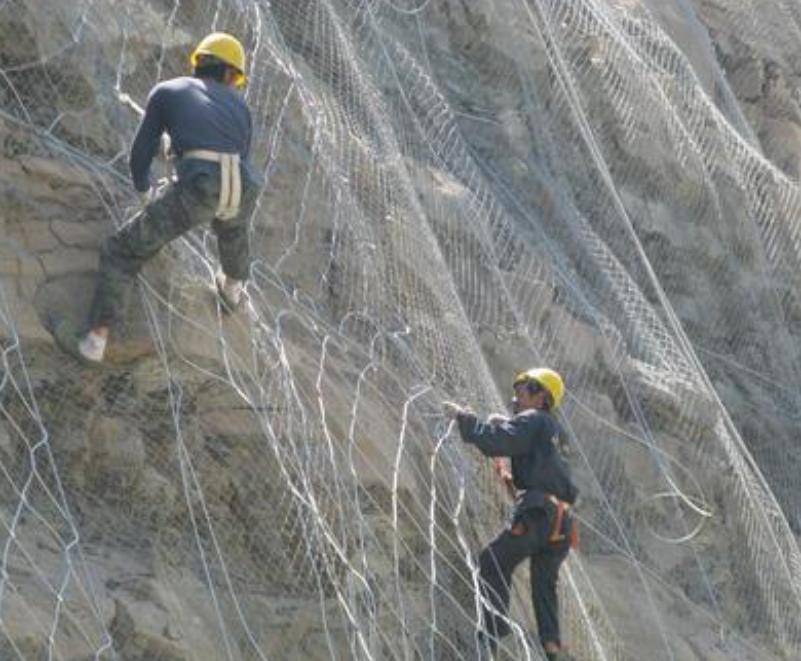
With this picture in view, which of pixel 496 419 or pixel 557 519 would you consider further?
pixel 496 419

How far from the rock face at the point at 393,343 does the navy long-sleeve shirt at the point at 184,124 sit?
0.53m

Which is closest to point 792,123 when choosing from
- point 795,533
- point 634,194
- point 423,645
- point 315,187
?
point 634,194

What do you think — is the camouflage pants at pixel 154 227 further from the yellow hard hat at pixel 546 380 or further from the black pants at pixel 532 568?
the black pants at pixel 532 568

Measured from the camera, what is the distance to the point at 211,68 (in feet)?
28.8

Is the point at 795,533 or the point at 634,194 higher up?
the point at 634,194

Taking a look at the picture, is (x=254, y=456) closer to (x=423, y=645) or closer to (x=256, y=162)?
(x=423, y=645)

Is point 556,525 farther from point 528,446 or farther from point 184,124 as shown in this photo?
point 184,124

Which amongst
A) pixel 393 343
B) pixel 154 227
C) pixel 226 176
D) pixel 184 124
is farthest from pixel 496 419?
pixel 184 124

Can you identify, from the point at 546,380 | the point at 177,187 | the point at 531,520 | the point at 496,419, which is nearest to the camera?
the point at 177,187

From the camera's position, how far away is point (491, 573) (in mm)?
Result: 9539

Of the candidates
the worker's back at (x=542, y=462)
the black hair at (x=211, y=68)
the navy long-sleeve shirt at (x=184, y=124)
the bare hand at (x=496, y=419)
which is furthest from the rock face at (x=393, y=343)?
the black hair at (x=211, y=68)

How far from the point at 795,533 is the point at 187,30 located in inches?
202

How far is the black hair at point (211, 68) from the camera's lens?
8.77 m

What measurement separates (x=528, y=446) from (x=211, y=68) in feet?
7.61
